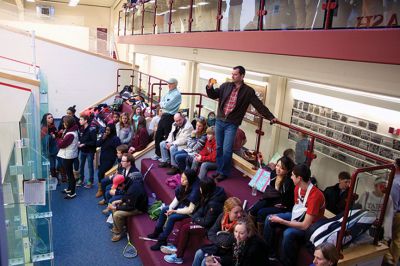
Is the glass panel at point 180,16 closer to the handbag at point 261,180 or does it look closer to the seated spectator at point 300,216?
the handbag at point 261,180

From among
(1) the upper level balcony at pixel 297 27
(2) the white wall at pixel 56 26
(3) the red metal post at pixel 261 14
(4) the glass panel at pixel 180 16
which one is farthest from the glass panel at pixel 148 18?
(3) the red metal post at pixel 261 14

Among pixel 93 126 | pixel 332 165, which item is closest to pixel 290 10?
pixel 332 165

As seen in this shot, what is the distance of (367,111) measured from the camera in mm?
5961

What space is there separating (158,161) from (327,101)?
3.68 meters

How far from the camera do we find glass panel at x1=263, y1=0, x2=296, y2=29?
489 centimetres

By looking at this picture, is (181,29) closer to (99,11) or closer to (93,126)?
(93,126)

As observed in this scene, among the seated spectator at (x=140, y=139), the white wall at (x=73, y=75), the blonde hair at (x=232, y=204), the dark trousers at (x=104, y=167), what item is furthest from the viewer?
the white wall at (x=73, y=75)

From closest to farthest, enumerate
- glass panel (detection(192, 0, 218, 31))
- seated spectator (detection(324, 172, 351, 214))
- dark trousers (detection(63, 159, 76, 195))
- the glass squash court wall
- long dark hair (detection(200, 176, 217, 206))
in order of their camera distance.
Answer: the glass squash court wall < seated spectator (detection(324, 172, 351, 214)) < long dark hair (detection(200, 176, 217, 206)) < glass panel (detection(192, 0, 218, 31)) < dark trousers (detection(63, 159, 76, 195))

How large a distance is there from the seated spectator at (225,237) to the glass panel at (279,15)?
2.58 meters

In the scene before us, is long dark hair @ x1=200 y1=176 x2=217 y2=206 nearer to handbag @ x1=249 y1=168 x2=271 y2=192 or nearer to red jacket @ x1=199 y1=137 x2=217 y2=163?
handbag @ x1=249 y1=168 x2=271 y2=192

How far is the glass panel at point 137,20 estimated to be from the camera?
12706 millimetres

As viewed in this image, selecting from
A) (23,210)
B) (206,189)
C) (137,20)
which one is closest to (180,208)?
(206,189)

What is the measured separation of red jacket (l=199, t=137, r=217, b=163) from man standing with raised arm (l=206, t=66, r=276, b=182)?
0.34 m

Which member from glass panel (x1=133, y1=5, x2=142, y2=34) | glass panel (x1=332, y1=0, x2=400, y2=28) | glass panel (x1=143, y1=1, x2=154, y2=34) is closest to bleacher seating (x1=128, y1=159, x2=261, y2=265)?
glass panel (x1=332, y1=0, x2=400, y2=28)
